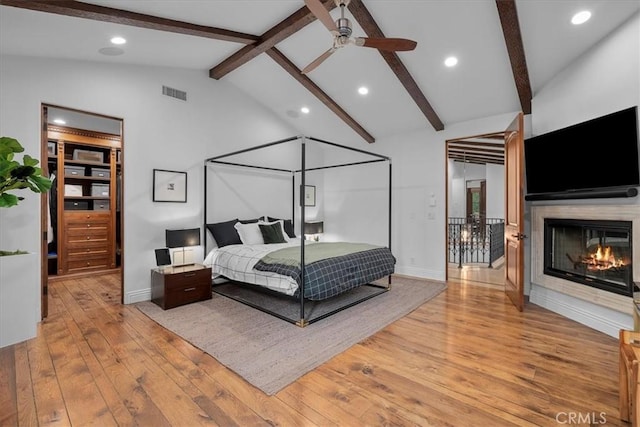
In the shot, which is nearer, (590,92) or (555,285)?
(590,92)

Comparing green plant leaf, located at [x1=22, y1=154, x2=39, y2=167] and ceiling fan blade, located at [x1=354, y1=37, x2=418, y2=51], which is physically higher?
ceiling fan blade, located at [x1=354, y1=37, x2=418, y2=51]

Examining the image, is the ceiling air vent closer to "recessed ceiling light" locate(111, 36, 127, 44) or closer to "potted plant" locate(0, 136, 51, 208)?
"recessed ceiling light" locate(111, 36, 127, 44)

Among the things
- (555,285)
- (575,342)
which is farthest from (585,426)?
(555,285)

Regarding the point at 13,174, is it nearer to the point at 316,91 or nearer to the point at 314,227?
the point at 316,91

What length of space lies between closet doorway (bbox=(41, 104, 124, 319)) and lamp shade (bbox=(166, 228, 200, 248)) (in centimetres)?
151

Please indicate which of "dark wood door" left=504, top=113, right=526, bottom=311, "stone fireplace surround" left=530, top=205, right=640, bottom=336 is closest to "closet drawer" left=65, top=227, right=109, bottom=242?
"dark wood door" left=504, top=113, right=526, bottom=311

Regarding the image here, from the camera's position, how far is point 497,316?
3.67m

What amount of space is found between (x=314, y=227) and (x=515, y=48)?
4.58m

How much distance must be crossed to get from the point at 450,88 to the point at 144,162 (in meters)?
4.61

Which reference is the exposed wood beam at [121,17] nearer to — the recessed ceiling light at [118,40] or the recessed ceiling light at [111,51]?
the recessed ceiling light at [118,40]

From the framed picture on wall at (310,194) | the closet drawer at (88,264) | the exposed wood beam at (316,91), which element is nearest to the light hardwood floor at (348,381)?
the closet drawer at (88,264)

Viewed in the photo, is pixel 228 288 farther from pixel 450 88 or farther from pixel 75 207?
pixel 450 88

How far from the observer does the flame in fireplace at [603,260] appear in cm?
326

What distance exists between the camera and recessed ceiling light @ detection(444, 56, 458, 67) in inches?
153
